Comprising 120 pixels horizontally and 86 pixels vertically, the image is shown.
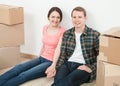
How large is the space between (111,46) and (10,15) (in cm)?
111

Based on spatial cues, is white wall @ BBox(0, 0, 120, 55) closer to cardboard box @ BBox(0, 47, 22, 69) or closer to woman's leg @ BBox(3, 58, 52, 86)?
cardboard box @ BBox(0, 47, 22, 69)

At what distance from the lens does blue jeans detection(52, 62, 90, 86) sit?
2020 millimetres

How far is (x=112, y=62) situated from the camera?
1924mm

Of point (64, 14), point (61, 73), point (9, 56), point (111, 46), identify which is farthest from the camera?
point (9, 56)

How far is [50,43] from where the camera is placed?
2.41 m

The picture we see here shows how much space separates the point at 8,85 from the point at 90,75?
2.32 feet

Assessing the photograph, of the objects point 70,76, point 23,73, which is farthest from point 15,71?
point 70,76

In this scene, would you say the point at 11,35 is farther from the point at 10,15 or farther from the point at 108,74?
the point at 108,74

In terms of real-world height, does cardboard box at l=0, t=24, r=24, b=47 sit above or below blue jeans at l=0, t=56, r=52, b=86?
above

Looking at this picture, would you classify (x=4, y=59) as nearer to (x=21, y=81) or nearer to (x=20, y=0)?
(x=21, y=81)

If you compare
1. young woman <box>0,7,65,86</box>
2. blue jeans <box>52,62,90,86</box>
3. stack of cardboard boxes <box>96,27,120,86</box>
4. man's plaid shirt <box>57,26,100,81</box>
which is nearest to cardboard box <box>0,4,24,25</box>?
young woman <box>0,7,65,86</box>

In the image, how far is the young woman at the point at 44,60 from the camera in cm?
219

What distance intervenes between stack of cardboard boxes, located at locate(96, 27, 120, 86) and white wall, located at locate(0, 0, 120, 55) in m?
0.34

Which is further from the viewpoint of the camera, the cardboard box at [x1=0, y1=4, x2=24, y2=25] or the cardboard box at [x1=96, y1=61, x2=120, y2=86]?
the cardboard box at [x1=0, y1=4, x2=24, y2=25]
